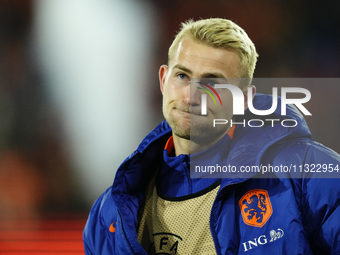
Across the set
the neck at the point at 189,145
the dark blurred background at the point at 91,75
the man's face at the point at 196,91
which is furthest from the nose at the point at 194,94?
the dark blurred background at the point at 91,75

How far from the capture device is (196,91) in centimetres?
82

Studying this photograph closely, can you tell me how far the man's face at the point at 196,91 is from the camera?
0.82 metres

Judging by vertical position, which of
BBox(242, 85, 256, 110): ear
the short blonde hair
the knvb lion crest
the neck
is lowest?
the knvb lion crest

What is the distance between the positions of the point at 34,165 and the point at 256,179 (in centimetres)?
222

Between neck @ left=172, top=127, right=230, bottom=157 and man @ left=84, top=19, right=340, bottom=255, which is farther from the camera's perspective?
neck @ left=172, top=127, right=230, bottom=157

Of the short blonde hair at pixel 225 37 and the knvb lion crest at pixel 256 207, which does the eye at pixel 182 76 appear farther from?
the knvb lion crest at pixel 256 207

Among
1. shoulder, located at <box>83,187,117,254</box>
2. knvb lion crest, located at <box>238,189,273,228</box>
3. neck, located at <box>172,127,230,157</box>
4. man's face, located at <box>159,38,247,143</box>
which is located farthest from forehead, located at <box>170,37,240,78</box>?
shoulder, located at <box>83,187,117,254</box>

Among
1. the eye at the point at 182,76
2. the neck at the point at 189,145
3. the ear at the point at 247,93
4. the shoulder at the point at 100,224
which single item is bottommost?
the shoulder at the point at 100,224

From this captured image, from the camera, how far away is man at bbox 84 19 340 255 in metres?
0.65

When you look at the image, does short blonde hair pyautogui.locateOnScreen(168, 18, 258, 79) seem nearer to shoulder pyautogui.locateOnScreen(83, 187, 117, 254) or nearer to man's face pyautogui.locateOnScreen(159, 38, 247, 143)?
man's face pyautogui.locateOnScreen(159, 38, 247, 143)

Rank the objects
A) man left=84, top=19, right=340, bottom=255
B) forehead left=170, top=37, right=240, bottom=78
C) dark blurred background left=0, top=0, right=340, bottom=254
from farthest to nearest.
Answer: dark blurred background left=0, top=0, right=340, bottom=254 < forehead left=170, top=37, right=240, bottom=78 < man left=84, top=19, right=340, bottom=255

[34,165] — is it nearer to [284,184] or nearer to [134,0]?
[134,0]

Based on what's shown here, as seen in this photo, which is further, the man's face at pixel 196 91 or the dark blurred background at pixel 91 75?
the dark blurred background at pixel 91 75

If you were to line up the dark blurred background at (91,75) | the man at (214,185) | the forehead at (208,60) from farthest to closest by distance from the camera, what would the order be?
the dark blurred background at (91,75) → the forehead at (208,60) → the man at (214,185)
